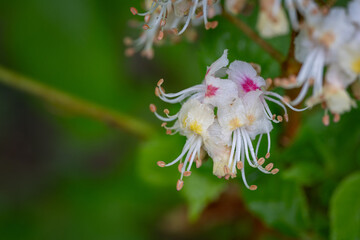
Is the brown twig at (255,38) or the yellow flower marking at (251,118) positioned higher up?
the brown twig at (255,38)

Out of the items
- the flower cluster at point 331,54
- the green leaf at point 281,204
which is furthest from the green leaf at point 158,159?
A: the flower cluster at point 331,54

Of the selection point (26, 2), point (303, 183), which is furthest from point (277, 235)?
point (26, 2)

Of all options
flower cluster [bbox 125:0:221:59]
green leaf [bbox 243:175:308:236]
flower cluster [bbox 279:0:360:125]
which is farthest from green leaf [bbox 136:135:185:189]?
flower cluster [bbox 279:0:360:125]

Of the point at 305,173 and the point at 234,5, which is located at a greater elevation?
the point at 234,5

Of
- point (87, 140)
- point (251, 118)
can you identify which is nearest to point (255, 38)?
point (251, 118)

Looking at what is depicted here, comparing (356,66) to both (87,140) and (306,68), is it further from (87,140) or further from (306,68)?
(87,140)

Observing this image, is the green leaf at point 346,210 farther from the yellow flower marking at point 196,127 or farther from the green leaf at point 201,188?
the yellow flower marking at point 196,127
